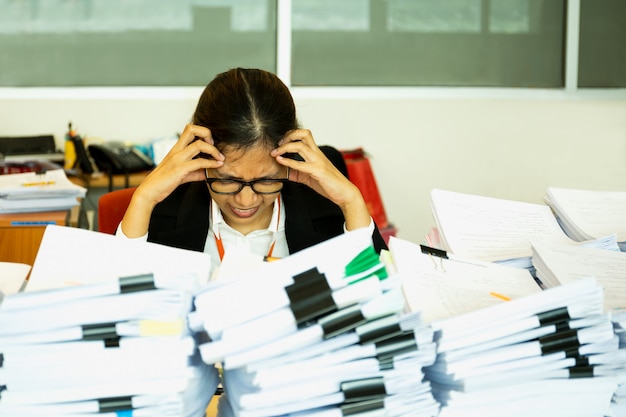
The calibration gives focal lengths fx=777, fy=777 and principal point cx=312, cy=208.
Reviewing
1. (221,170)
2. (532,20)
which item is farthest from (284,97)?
(532,20)

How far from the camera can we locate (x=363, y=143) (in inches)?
167

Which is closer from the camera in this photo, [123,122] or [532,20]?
[123,122]

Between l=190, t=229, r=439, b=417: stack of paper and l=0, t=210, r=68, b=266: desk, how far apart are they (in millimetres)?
2133

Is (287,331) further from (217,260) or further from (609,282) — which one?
(217,260)

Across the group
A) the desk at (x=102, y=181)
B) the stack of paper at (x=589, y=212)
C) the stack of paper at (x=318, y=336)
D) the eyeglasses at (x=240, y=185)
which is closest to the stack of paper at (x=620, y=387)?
the stack of paper at (x=318, y=336)

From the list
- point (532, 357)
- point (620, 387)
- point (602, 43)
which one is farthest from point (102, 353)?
point (602, 43)

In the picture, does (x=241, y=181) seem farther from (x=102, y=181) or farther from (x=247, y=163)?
(x=102, y=181)

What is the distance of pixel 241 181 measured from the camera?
1714 millimetres

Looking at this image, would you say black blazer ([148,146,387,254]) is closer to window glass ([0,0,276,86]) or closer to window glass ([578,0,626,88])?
window glass ([0,0,276,86])

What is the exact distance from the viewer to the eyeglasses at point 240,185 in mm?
1715

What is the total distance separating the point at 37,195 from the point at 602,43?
3201 millimetres

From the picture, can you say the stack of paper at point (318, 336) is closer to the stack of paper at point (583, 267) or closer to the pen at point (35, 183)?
the stack of paper at point (583, 267)

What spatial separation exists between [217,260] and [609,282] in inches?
37.9

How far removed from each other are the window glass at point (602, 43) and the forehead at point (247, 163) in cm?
321
